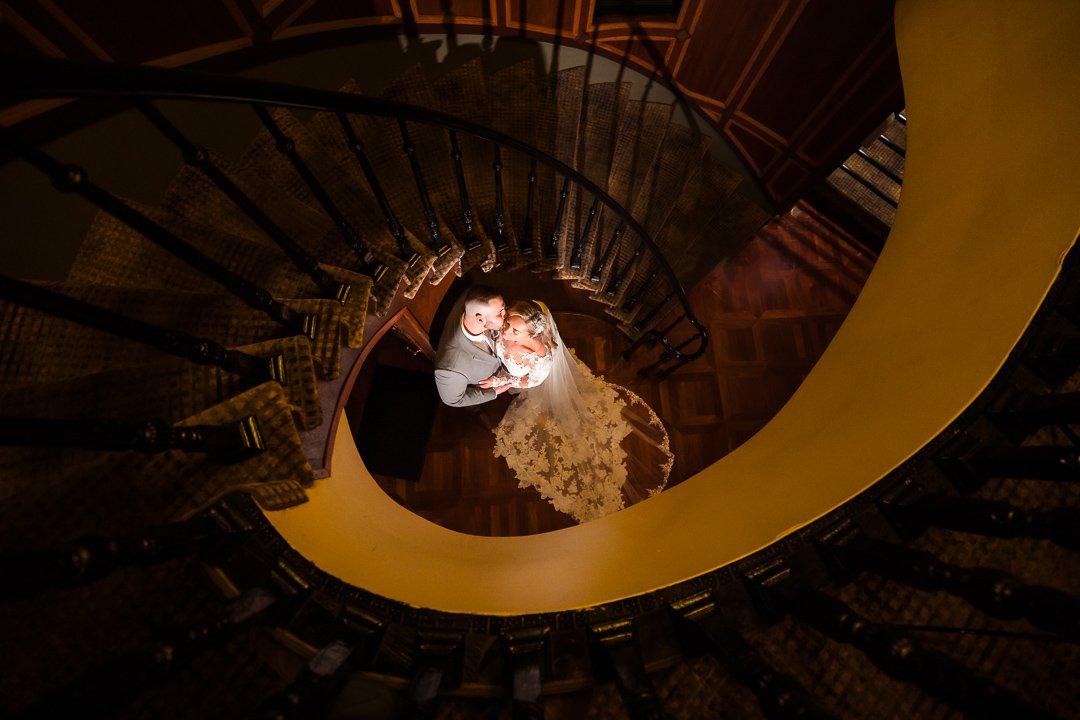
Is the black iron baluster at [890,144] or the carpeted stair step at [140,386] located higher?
the black iron baluster at [890,144]

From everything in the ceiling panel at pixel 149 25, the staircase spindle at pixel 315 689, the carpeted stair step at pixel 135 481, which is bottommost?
the staircase spindle at pixel 315 689

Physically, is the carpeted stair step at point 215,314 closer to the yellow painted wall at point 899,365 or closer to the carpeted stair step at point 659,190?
the yellow painted wall at point 899,365

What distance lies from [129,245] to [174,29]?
1380 mm

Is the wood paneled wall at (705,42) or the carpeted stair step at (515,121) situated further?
the carpeted stair step at (515,121)

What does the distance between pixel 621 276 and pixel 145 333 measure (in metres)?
2.86

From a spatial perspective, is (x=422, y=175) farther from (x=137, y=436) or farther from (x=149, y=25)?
(x=137, y=436)

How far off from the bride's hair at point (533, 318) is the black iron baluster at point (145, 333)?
1702mm

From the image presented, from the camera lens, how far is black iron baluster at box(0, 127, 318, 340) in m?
1.00

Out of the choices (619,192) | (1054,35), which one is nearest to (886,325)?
(1054,35)

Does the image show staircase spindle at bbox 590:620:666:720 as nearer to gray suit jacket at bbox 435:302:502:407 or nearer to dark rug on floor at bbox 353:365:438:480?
gray suit jacket at bbox 435:302:502:407

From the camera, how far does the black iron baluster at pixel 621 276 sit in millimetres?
3531

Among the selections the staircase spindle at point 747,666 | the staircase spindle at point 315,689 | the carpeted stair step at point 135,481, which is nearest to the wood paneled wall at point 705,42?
the carpeted stair step at point 135,481

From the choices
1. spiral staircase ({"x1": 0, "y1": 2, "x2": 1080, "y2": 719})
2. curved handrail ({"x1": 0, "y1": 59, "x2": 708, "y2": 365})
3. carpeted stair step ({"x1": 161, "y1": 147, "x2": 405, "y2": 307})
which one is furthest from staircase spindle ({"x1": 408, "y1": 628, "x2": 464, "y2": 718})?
curved handrail ({"x1": 0, "y1": 59, "x2": 708, "y2": 365})

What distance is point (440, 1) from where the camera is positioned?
130 inches
